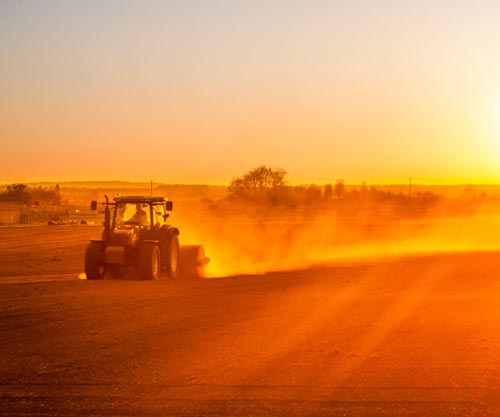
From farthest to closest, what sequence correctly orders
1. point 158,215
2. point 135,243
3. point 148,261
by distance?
point 158,215 → point 135,243 → point 148,261

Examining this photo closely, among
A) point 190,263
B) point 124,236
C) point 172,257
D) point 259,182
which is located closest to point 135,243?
point 124,236

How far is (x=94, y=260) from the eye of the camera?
80.6 ft

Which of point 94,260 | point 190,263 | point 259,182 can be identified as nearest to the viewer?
point 94,260

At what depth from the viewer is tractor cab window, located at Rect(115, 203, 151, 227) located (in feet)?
81.4

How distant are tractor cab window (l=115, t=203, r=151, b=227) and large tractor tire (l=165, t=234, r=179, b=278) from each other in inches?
40.2

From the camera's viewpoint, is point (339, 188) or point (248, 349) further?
point (339, 188)

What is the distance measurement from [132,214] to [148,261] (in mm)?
1891

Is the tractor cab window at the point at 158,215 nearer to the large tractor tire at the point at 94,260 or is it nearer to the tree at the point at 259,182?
the large tractor tire at the point at 94,260

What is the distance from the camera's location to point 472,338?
14172 millimetres

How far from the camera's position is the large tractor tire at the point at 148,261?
23.8m

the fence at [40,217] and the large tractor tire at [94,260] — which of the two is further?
the fence at [40,217]

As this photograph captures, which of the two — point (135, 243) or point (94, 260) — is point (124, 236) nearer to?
point (135, 243)

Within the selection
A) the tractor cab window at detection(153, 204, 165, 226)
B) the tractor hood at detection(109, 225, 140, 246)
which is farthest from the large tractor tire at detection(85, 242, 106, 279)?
the tractor cab window at detection(153, 204, 165, 226)

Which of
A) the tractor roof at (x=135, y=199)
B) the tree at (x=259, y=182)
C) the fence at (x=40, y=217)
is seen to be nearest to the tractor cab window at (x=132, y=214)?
the tractor roof at (x=135, y=199)
